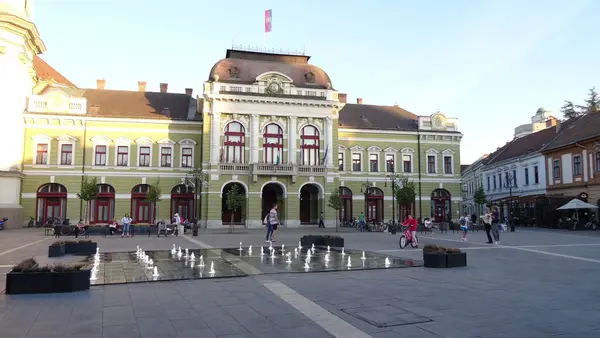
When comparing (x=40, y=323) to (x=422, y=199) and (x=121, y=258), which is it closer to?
(x=121, y=258)

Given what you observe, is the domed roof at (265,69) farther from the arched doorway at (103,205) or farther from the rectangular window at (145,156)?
the arched doorway at (103,205)

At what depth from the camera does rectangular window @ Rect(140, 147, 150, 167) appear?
46.0 m

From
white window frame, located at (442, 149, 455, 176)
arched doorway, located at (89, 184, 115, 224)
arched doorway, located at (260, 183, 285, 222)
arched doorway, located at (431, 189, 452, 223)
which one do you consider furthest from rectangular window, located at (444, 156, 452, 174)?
arched doorway, located at (89, 184, 115, 224)

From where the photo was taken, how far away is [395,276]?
39.1ft

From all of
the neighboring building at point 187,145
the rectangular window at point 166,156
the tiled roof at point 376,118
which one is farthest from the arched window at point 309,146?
the rectangular window at point 166,156

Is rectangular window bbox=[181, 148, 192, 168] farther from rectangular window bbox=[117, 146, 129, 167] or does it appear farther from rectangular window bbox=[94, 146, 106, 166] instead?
rectangular window bbox=[94, 146, 106, 166]

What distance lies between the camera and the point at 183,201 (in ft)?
153

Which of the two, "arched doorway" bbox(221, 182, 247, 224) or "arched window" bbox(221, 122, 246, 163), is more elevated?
"arched window" bbox(221, 122, 246, 163)

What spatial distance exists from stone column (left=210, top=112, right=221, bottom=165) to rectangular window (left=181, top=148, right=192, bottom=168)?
4.62 meters

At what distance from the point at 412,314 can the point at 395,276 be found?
4.33 m

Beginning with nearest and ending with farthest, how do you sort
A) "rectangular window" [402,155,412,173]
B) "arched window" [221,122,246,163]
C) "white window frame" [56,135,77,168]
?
"white window frame" [56,135,77,168]
"arched window" [221,122,246,163]
"rectangular window" [402,155,412,173]

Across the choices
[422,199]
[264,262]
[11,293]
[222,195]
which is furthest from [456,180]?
[11,293]

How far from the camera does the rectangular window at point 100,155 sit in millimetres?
44969

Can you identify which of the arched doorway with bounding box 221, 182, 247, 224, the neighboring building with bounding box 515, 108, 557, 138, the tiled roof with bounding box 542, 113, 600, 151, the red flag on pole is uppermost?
the red flag on pole
